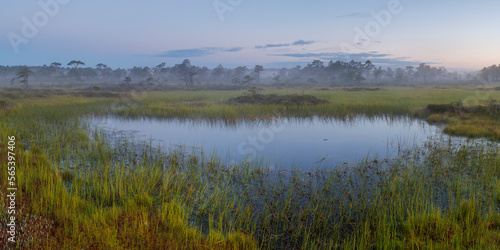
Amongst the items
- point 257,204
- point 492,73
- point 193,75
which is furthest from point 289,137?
point 492,73

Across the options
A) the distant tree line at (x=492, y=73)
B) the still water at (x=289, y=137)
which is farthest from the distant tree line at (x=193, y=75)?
the still water at (x=289, y=137)

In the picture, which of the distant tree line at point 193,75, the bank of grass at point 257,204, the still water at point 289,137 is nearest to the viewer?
the bank of grass at point 257,204

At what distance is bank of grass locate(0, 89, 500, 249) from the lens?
4.36 metres

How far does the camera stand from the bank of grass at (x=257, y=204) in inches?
172

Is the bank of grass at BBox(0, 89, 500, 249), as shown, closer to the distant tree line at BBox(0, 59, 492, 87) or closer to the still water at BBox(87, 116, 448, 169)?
the still water at BBox(87, 116, 448, 169)

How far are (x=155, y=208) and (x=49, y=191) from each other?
1916mm

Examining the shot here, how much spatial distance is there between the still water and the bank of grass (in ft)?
4.41

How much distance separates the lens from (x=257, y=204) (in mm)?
6129

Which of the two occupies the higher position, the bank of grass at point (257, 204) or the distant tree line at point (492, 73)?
the distant tree line at point (492, 73)

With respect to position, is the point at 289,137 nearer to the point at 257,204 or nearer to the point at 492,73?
the point at 257,204

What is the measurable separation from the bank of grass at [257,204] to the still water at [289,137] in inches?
53.0

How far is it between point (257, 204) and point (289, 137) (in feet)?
26.0

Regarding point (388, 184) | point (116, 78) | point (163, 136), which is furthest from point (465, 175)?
point (116, 78)

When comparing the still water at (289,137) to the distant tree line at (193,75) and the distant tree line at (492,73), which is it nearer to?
the distant tree line at (193,75)
